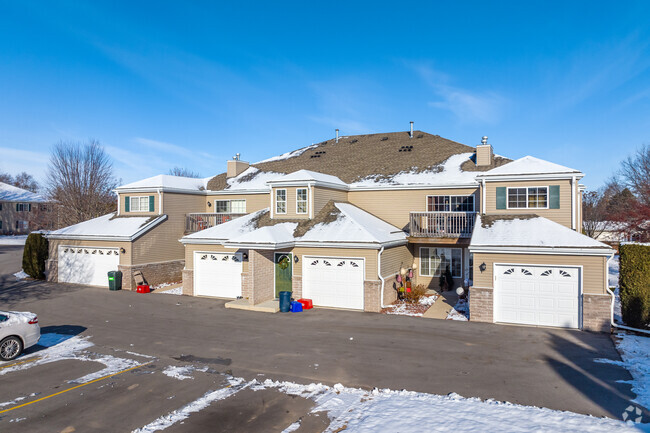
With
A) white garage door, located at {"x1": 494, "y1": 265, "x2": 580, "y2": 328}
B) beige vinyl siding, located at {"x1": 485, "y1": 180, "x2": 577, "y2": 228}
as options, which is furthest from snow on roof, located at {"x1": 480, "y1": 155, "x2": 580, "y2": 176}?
white garage door, located at {"x1": 494, "y1": 265, "x2": 580, "y2": 328}

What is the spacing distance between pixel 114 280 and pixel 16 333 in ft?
38.0

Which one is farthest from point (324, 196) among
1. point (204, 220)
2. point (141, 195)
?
point (141, 195)

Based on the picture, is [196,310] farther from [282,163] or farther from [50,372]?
[282,163]

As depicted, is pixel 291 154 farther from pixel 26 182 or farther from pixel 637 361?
pixel 26 182

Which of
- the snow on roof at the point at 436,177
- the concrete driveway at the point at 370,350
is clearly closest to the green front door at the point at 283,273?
the concrete driveway at the point at 370,350

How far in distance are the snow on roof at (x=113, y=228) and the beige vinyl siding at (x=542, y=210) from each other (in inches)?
695

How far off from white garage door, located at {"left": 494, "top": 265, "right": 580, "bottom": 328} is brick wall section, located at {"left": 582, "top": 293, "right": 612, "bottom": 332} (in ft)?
0.76

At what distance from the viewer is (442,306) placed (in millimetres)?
18047

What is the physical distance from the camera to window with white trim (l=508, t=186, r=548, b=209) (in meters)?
17.8

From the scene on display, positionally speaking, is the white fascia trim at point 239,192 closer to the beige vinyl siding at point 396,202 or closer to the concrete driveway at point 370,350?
the beige vinyl siding at point 396,202

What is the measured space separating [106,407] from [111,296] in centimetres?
1393

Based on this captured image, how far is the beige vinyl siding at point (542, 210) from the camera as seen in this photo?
17.3 m

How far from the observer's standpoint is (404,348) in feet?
40.8

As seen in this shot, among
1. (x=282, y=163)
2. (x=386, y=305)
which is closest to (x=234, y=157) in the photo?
(x=282, y=163)
